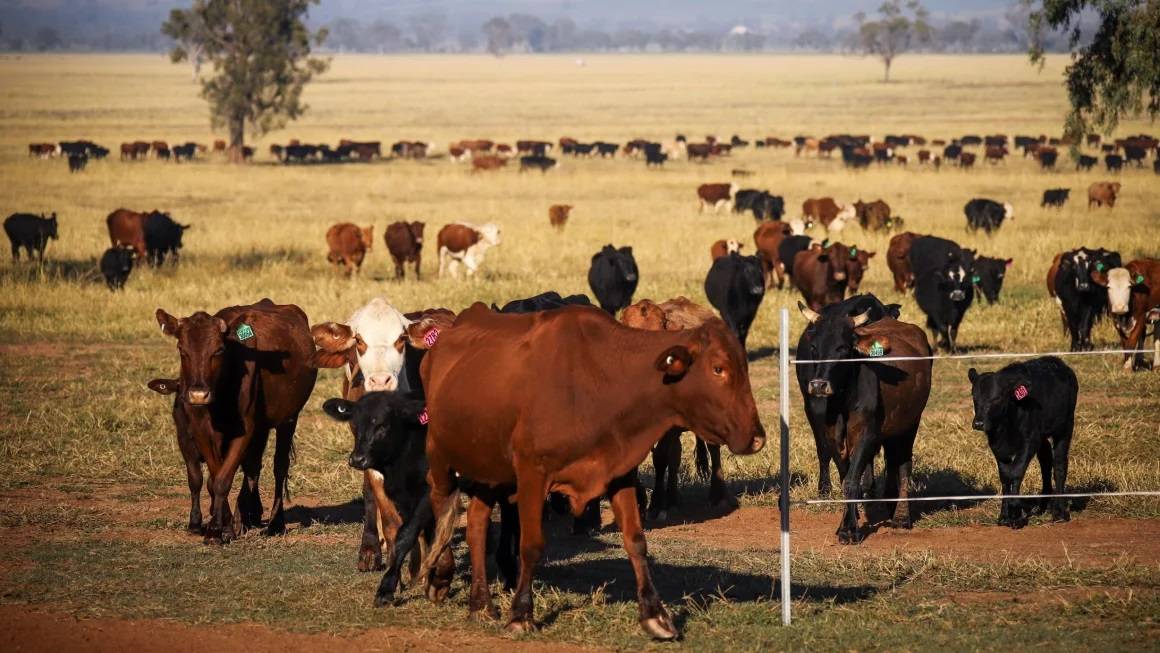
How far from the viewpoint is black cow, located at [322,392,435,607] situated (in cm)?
817

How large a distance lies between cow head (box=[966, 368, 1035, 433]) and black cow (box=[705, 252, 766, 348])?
7.93m

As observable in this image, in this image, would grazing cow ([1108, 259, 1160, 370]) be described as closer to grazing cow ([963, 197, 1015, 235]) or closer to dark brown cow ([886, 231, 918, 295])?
dark brown cow ([886, 231, 918, 295])

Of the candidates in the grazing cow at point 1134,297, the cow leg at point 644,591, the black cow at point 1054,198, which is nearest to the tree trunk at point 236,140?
the black cow at point 1054,198

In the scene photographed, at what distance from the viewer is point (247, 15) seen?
189 ft

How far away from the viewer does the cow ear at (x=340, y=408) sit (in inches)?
340

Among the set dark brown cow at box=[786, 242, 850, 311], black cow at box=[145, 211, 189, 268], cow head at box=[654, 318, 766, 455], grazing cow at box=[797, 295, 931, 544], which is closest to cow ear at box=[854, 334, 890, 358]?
grazing cow at box=[797, 295, 931, 544]

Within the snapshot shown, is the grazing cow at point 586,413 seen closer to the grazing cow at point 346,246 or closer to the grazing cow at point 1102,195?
the grazing cow at point 346,246

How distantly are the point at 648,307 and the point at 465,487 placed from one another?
3.49m

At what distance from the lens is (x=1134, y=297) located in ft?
57.7

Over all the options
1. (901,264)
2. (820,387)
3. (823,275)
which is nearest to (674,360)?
(820,387)

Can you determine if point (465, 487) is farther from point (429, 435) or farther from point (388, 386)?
point (388, 386)

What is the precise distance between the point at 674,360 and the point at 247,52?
53549 millimetres

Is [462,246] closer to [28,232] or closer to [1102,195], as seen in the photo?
[28,232]

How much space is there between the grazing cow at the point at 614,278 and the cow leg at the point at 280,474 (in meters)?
8.92
